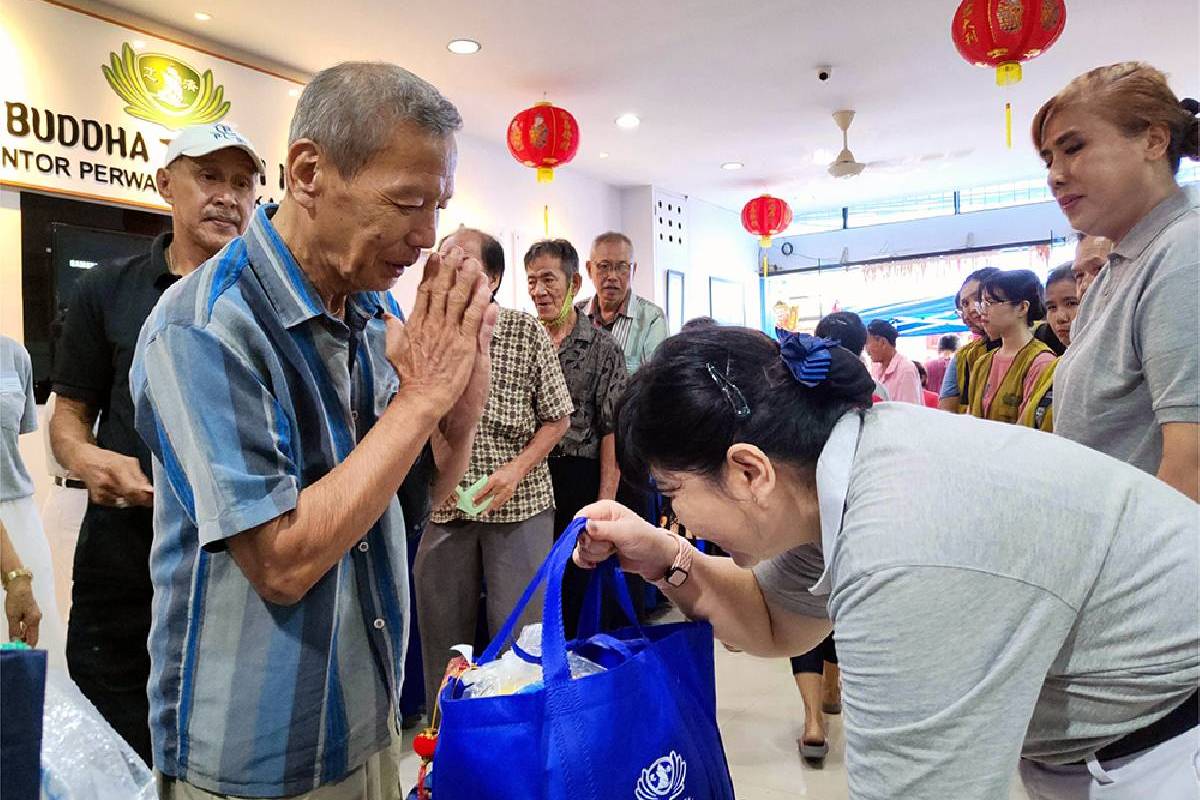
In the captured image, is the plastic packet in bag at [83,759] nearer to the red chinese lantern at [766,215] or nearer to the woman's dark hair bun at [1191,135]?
the woman's dark hair bun at [1191,135]

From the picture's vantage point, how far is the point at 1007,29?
3.66 m

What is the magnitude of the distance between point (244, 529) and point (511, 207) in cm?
651

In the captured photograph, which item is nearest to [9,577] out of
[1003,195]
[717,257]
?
[717,257]

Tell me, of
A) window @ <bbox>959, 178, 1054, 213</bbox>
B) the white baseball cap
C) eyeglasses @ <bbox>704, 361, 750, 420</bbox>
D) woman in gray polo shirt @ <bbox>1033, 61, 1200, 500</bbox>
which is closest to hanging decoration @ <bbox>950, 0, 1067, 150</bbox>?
woman in gray polo shirt @ <bbox>1033, 61, 1200, 500</bbox>

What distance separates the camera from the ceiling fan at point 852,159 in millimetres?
6680

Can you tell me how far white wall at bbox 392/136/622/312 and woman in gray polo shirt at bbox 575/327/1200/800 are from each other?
5.13 m

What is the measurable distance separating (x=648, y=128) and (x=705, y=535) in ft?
20.8

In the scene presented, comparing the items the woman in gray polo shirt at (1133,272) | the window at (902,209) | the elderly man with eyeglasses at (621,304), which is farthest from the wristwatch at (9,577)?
the window at (902,209)

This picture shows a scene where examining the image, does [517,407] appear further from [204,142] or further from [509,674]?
[509,674]

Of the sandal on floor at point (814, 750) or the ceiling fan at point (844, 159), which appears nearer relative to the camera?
the sandal on floor at point (814, 750)

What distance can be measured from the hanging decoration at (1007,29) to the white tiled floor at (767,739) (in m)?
2.79

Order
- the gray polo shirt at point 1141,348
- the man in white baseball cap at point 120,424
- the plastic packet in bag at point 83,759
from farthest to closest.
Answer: the man in white baseball cap at point 120,424 < the gray polo shirt at point 1141,348 < the plastic packet in bag at point 83,759

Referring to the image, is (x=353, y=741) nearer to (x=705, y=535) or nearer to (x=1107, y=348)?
(x=705, y=535)

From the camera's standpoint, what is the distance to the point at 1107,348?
53.5 inches
